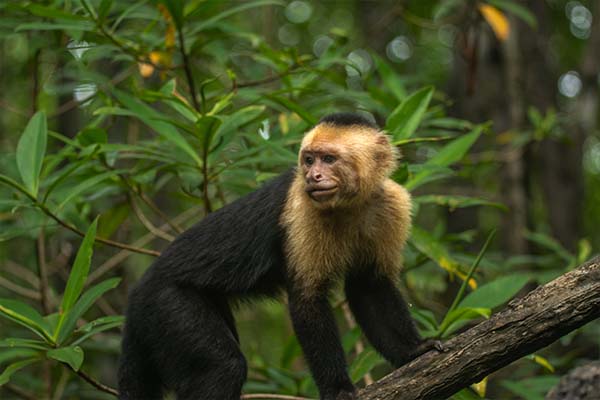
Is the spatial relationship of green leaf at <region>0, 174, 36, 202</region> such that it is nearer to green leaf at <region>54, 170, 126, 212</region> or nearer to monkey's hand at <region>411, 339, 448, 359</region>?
green leaf at <region>54, 170, 126, 212</region>

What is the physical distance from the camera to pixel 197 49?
543cm

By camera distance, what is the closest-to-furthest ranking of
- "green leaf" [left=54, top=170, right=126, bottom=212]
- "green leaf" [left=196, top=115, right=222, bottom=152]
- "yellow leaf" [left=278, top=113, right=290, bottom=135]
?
1. "green leaf" [left=196, top=115, right=222, bottom=152]
2. "green leaf" [left=54, top=170, right=126, bottom=212]
3. "yellow leaf" [left=278, top=113, right=290, bottom=135]

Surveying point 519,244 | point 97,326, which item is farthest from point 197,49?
point 519,244

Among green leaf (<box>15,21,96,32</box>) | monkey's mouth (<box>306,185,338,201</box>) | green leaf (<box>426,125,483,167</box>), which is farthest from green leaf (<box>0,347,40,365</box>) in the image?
green leaf (<box>426,125,483,167</box>)

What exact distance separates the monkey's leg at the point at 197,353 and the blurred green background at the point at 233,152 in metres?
0.36

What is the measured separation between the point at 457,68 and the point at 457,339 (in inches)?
269

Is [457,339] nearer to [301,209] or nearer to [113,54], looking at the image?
[301,209]

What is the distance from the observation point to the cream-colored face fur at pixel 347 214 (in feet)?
14.3

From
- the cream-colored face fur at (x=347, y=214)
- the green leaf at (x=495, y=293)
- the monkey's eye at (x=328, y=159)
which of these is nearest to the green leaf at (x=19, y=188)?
the cream-colored face fur at (x=347, y=214)

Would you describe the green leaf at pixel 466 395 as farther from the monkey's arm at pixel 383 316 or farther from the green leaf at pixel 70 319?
the green leaf at pixel 70 319

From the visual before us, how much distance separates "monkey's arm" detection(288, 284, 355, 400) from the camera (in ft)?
13.5

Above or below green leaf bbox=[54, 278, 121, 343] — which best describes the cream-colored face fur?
above

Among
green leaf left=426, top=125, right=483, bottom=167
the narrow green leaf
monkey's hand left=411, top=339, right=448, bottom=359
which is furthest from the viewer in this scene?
green leaf left=426, top=125, right=483, bottom=167

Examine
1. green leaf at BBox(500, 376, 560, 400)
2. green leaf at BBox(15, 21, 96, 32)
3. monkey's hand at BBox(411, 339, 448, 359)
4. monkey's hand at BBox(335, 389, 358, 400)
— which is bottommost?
green leaf at BBox(500, 376, 560, 400)
